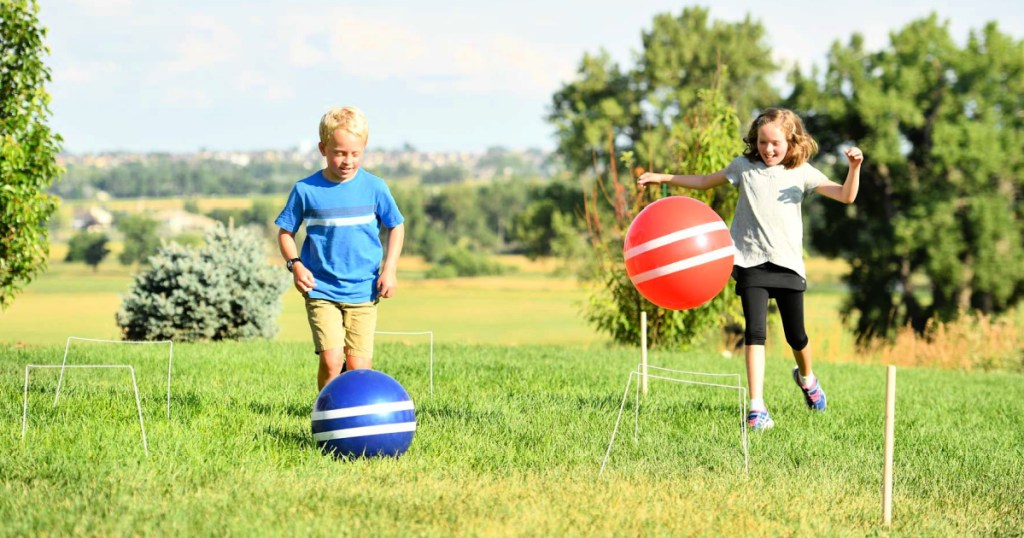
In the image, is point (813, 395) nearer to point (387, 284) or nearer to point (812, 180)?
point (812, 180)

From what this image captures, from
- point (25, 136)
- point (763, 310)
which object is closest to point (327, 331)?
point (763, 310)

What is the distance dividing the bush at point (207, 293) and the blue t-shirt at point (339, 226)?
7.91 m

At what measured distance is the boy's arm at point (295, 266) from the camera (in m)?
5.88

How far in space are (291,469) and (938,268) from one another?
1025 inches

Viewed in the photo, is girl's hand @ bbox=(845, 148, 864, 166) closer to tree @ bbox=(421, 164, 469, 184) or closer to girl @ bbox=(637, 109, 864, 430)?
A: girl @ bbox=(637, 109, 864, 430)

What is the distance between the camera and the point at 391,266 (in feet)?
19.8

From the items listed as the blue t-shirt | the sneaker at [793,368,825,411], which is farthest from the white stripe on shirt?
the sneaker at [793,368,825,411]

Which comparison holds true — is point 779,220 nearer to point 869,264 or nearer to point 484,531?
point 484,531

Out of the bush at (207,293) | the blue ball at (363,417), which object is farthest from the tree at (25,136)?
the blue ball at (363,417)

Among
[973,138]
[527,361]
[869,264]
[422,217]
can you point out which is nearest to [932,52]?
[973,138]

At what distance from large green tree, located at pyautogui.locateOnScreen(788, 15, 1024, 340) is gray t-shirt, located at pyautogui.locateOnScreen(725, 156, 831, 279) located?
22.7 meters

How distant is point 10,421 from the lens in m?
6.21

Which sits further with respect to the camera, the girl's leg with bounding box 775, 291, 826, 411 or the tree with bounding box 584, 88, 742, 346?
the tree with bounding box 584, 88, 742, 346

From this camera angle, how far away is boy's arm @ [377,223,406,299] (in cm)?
603
